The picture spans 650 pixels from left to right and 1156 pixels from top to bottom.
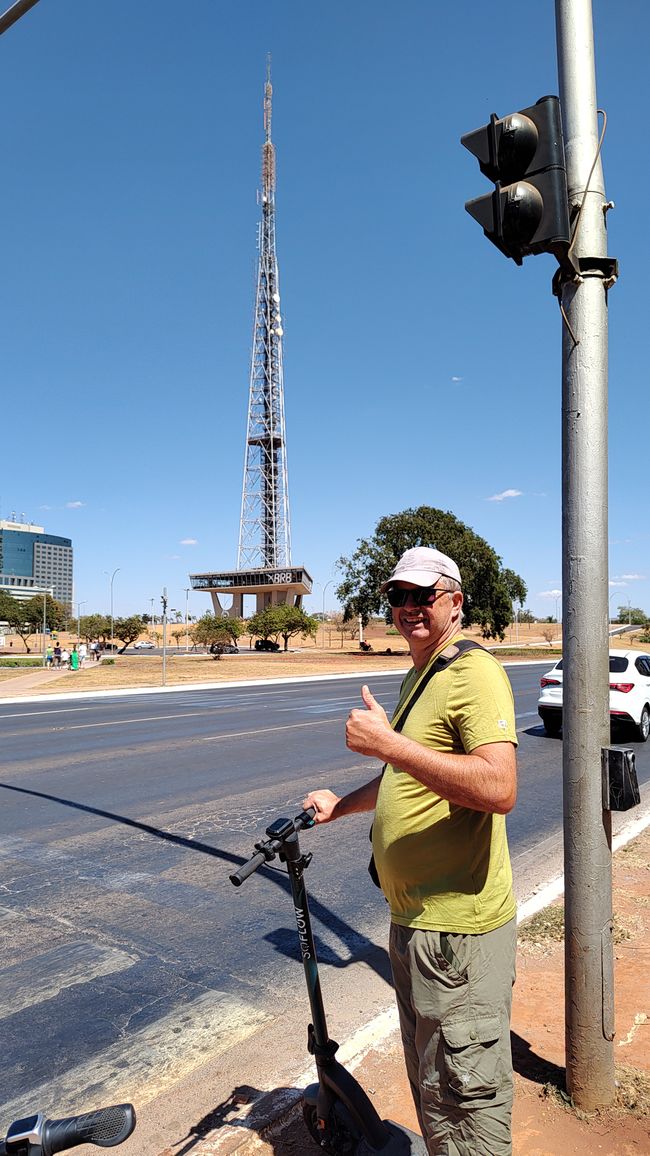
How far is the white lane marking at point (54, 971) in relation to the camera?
4117 millimetres

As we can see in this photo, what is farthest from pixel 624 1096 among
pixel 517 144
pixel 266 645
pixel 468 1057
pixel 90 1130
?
pixel 266 645

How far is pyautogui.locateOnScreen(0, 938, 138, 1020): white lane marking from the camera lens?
4.12 meters

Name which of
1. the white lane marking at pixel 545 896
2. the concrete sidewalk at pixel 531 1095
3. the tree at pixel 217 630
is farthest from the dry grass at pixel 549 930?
the tree at pixel 217 630

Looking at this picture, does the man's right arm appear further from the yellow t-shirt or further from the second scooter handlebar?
the yellow t-shirt

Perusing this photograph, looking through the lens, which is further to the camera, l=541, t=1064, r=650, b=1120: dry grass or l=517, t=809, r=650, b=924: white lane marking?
l=517, t=809, r=650, b=924: white lane marking

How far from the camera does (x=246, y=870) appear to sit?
231cm

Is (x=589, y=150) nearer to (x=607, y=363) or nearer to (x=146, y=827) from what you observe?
(x=607, y=363)

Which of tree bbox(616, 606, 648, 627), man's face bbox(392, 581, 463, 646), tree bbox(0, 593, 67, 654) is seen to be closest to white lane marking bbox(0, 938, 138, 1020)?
man's face bbox(392, 581, 463, 646)

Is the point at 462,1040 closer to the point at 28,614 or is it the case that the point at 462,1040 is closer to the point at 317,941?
the point at 317,941

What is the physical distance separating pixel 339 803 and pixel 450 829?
1.94 feet

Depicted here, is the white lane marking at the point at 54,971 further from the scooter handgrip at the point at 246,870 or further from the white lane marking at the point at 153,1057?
the scooter handgrip at the point at 246,870

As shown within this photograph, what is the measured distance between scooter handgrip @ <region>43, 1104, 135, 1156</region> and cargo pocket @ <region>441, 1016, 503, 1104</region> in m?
1.02

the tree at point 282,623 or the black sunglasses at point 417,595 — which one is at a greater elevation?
the black sunglasses at point 417,595

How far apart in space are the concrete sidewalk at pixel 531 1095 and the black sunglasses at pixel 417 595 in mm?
1949
